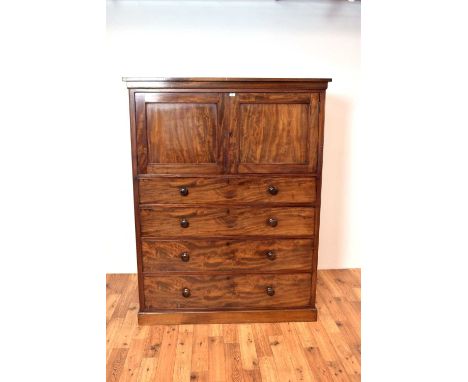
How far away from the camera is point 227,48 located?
2.79 meters

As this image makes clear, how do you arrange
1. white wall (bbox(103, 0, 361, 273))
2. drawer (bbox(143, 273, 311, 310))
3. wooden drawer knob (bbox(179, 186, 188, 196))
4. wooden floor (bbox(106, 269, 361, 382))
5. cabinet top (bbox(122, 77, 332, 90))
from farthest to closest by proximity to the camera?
white wall (bbox(103, 0, 361, 273)) < drawer (bbox(143, 273, 311, 310)) < wooden drawer knob (bbox(179, 186, 188, 196)) < cabinet top (bbox(122, 77, 332, 90)) < wooden floor (bbox(106, 269, 361, 382))

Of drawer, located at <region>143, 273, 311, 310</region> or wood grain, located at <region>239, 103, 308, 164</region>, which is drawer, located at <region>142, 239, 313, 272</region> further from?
wood grain, located at <region>239, 103, 308, 164</region>

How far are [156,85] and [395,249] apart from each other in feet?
5.75

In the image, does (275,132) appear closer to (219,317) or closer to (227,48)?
(227,48)

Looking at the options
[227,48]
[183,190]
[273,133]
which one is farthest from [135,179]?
[227,48]

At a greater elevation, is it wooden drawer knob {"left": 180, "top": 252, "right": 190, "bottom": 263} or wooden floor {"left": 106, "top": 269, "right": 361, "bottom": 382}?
wooden drawer knob {"left": 180, "top": 252, "right": 190, "bottom": 263}

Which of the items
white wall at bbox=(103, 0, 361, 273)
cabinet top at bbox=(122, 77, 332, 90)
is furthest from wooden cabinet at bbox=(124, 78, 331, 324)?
white wall at bbox=(103, 0, 361, 273)

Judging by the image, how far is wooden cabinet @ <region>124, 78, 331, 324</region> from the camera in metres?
2.17

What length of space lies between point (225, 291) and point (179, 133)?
3.16 feet

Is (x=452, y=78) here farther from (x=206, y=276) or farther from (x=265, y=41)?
(x=265, y=41)

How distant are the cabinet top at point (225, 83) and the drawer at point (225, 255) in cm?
87

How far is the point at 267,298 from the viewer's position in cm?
239

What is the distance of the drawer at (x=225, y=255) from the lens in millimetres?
2311

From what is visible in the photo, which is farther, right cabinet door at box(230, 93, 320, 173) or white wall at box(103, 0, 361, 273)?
white wall at box(103, 0, 361, 273)
